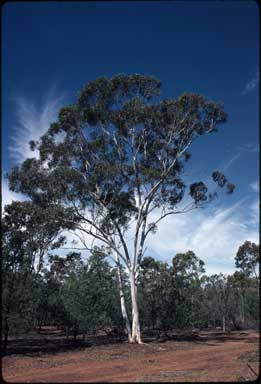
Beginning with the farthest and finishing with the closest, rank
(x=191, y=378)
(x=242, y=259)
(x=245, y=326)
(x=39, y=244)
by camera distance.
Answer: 1. (x=245, y=326)
2. (x=242, y=259)
3. (x=39, y=244)
4. (x=191, y=378)

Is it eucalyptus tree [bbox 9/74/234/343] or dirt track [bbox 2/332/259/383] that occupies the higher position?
eucalyptus tree [bbox 9/74/234/343]

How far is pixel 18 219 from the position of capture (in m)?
21.5

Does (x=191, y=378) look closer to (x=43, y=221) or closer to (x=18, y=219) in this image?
(x=43, y=221)

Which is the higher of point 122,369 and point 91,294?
point 91,294

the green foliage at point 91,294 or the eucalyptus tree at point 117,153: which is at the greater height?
the eucalyptus tree at point 117,153

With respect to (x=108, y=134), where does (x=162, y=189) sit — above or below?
below

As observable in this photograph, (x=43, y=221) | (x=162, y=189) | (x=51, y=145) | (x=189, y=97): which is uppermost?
(x=189, y=97)

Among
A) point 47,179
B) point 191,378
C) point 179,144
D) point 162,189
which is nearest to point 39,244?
point 47,179

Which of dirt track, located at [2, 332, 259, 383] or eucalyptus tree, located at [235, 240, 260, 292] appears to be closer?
dirt track, located at [2, 332, 259, 383]

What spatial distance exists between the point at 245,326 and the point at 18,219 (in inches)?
1092

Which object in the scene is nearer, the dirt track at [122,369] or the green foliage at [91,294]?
the dirt track at [122,369]

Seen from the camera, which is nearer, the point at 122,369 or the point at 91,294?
the point at 122,369

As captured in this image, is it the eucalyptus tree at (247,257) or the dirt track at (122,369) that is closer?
the dirt track at (122,369)

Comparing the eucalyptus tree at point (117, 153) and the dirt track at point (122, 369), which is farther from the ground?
the eucalyptus tree at point (117, 153)
